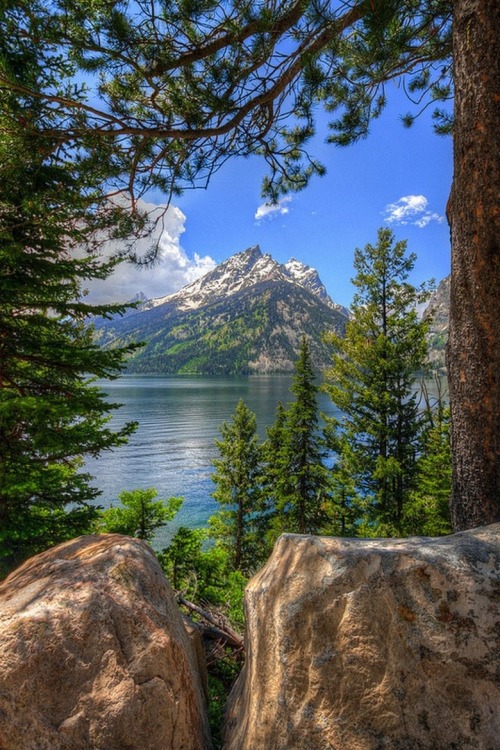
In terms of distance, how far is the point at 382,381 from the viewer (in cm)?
1467

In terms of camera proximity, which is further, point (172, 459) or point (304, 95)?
point (172, 459)

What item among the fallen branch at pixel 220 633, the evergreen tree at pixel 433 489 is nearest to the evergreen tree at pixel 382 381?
the evergreen tree at pixel 433 489

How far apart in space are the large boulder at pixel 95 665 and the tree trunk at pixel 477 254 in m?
2.21

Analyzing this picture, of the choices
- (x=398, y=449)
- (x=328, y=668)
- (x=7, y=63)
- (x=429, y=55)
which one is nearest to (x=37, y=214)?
(x=7, y=63)

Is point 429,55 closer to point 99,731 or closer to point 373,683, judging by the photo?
point 373,683

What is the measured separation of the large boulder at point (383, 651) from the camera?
155 cm

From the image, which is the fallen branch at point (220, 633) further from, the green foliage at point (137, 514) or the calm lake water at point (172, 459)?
the green foliage at point (137, 514)

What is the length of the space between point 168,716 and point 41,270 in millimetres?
6550

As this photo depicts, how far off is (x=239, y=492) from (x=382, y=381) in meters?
10.9

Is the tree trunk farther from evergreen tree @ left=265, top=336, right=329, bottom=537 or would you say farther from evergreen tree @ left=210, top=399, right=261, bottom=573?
evergreen tree @ left=210, top=399, right=261, bottom=573

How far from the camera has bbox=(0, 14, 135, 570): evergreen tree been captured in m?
4.30

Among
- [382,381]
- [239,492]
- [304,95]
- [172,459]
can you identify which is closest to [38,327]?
[304,95]

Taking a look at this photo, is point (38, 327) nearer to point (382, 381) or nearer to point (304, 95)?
point (304, 95)

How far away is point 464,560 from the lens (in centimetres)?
178
